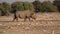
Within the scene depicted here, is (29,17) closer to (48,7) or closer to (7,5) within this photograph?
(48,7)

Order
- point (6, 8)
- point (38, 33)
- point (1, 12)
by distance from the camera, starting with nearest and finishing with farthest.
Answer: point (38, 33), point (1, 12), point (6, 8)

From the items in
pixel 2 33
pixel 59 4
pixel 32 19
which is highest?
pixel 2 33

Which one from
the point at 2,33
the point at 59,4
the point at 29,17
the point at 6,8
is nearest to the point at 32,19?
the point at 29,17

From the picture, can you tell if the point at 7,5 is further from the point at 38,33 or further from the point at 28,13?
the point at 38,33

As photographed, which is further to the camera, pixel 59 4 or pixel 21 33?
pixel 59 4

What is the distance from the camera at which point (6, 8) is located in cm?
5206

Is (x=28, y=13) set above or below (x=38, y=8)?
above

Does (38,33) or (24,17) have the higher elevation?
(38,33)

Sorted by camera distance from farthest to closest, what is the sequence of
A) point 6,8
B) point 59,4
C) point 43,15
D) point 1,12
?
point 59,4 < point 6,8 < point 1,12 < point 43,15

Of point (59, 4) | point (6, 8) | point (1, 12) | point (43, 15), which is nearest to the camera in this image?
point (43, 15)

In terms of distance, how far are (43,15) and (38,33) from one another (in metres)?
22.1

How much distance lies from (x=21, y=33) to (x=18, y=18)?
573 inches

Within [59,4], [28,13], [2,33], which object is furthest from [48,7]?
[2,33]

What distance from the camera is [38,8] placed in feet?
169
